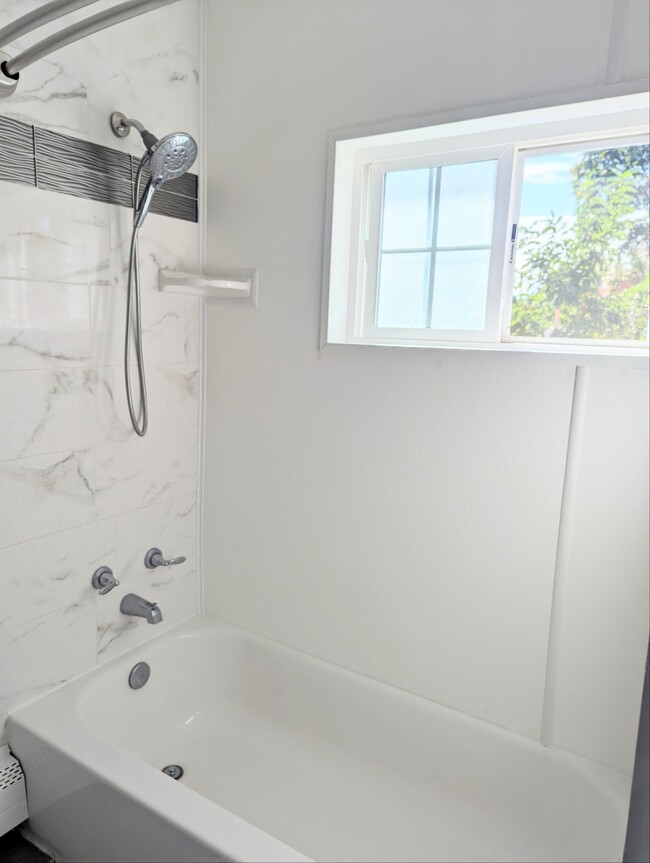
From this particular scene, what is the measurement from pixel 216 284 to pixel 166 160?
383 mm

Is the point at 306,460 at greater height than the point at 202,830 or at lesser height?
greater

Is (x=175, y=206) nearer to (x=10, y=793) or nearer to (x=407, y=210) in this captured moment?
(x=407, y=210)

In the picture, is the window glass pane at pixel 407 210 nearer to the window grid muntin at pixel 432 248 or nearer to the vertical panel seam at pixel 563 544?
the window grid muntin at pixel 432 248

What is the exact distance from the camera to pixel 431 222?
69.5 inches

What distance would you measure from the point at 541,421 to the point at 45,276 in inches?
53.5

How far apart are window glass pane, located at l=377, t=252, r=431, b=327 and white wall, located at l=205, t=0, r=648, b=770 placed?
206mm

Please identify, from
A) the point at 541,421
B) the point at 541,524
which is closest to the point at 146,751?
the point at 541,524

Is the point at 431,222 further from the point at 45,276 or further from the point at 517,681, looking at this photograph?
the point at 517,681

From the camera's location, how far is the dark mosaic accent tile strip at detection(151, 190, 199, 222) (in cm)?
183

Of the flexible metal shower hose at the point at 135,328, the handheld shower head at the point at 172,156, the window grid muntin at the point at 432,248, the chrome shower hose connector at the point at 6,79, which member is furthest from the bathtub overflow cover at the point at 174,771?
the chrome shower hose connector at the point at 6,79

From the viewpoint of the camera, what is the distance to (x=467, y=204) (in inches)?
67.1

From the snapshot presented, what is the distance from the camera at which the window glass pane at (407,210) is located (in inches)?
69.6

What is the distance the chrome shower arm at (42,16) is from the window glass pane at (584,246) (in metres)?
1.15

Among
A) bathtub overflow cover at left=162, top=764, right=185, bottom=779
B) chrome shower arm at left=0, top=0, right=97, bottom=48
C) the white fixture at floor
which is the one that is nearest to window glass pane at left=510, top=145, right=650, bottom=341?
chrome shower arm at left=0, top=0, right=97, bottom=48
